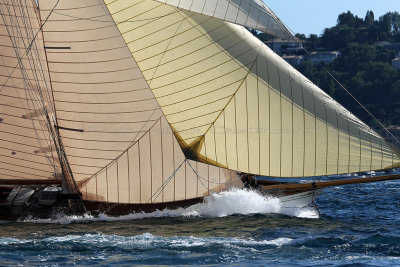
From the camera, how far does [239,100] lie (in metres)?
25.4

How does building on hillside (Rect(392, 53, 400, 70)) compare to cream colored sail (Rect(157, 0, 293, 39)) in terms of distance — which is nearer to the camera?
cream colored sail (Rect(157, 0, 293, 39))

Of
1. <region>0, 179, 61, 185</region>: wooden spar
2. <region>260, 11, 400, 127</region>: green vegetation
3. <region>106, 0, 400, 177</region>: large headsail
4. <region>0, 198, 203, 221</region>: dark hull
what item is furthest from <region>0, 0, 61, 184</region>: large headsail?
<region>260, 11, 400, 127</region>: green vegetation

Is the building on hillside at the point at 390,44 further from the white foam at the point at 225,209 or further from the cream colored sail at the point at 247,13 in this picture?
the cream colored sail at the point at 247,13

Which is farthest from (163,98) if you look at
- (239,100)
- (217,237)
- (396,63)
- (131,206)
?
(396,63)

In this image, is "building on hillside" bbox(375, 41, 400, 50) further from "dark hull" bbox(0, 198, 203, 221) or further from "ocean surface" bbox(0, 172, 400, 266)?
"dark hull" bbox(0, 198, 203, 221)

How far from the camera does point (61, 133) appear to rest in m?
26.6

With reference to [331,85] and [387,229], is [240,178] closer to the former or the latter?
[387,229]

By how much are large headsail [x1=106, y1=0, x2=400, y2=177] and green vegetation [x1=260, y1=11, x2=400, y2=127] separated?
92652 millimetres

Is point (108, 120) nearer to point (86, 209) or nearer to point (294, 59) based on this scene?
point (86, 209)

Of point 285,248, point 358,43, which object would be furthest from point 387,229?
point 358,43

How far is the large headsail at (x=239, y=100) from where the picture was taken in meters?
25.1

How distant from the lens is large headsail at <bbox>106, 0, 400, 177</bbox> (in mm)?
25109

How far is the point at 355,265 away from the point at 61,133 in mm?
9927

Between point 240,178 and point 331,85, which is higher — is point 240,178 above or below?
below
